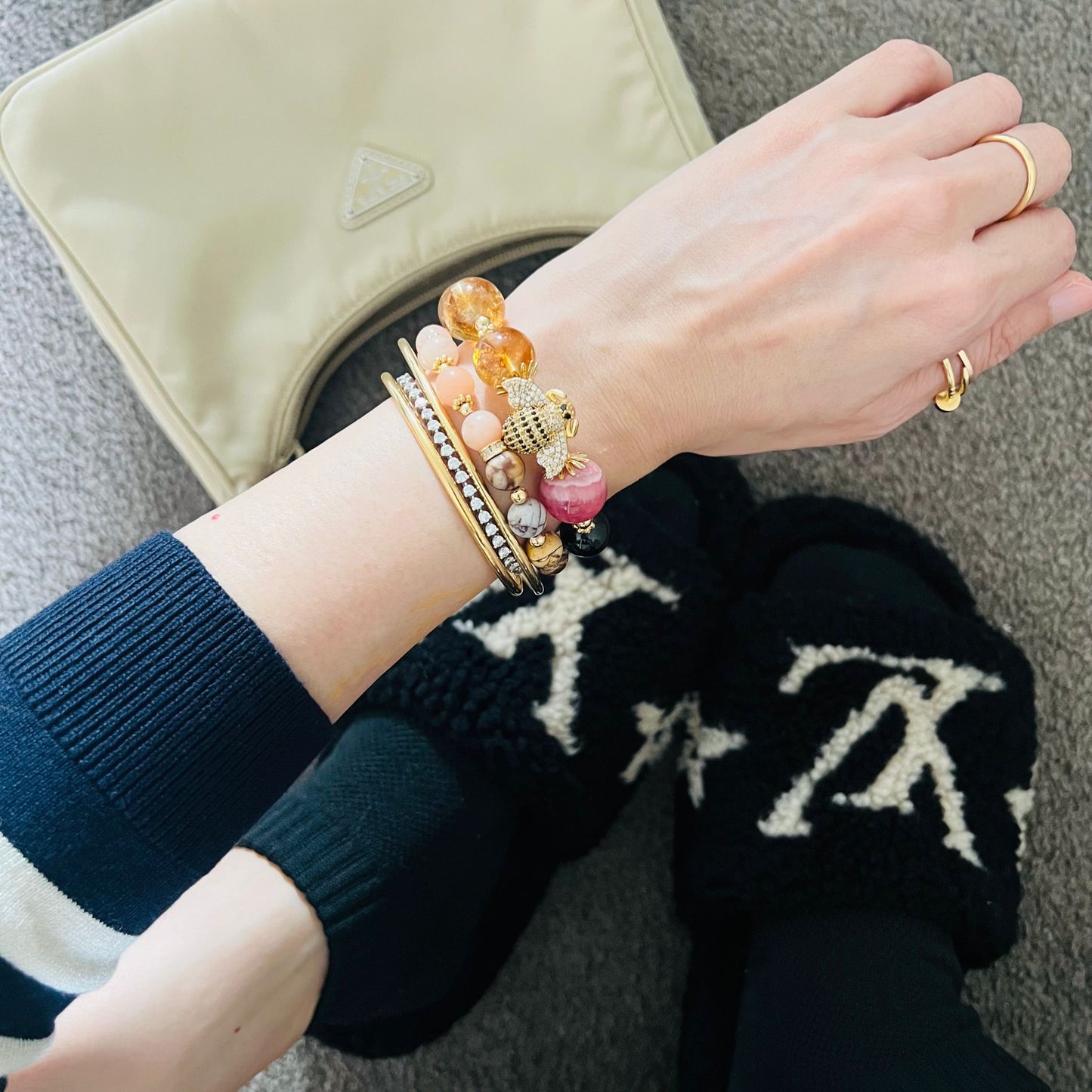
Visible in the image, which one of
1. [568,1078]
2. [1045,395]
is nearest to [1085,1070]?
[568,1078]

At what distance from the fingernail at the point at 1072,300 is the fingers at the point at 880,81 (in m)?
0.18

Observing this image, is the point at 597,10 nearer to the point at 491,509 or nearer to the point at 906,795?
the point at 491,509

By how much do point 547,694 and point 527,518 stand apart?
1.11ft

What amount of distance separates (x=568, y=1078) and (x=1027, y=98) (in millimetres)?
1132

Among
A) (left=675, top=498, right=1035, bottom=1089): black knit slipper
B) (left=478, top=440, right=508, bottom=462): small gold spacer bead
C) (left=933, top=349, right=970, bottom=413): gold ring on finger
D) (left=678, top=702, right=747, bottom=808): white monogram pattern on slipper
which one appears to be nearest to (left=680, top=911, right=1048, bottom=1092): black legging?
(left=675, top=498, right=1035, bottom=1089): black knit slipper

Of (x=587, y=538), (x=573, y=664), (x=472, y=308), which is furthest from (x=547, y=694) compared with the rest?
(x=472, y=308)

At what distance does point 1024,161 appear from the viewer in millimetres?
546

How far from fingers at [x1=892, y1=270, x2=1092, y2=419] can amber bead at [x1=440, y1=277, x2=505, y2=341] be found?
0.29 meters

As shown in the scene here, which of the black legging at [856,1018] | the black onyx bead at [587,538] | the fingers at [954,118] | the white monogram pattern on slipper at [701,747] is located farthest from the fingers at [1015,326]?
the black legging at [856,1018]

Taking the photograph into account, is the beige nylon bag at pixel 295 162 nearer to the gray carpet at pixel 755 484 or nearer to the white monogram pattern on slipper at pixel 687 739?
the gray carpet at pixel 755 484

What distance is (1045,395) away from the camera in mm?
865

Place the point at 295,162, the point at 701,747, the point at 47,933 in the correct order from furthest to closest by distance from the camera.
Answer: the point at 701,747 < the point at 295,162 < the point at 47,933

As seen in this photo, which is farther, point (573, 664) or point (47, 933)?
point (573, 664)

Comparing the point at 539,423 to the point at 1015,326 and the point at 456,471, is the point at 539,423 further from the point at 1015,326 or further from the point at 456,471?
the point at 1015,326
